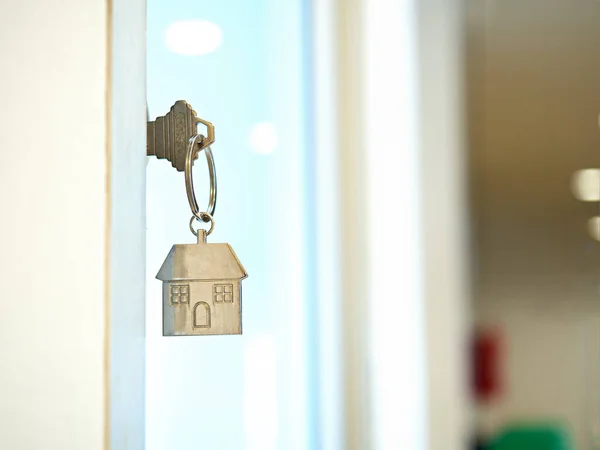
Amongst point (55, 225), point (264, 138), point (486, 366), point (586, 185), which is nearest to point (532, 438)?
point (486, 366)

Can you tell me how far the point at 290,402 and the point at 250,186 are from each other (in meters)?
0.40

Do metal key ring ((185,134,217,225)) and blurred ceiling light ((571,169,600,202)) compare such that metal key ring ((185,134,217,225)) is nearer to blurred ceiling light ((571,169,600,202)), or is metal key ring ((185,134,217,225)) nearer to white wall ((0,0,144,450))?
white wall ((0,0,144,450))

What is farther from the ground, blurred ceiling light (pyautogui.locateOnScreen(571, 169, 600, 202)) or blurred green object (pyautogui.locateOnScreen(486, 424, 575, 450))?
blurred ceiling light (pyautogui.locateOnScreen(571, 169, 600, 202))

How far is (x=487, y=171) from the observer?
81.7 inches

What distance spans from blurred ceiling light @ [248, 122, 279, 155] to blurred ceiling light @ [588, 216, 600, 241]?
1.15 m

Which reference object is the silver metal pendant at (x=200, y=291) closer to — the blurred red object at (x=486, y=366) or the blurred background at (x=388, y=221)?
the blurred background at (x=388, y=221)

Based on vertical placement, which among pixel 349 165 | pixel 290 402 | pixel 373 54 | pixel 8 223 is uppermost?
pixel 373 54

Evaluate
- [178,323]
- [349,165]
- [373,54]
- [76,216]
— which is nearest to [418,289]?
[349,165]

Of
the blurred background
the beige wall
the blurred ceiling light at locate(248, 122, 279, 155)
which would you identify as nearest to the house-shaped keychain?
the blurred background

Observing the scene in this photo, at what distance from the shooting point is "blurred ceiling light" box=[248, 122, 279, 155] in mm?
1055

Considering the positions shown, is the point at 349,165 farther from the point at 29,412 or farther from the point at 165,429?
the point at 29,412

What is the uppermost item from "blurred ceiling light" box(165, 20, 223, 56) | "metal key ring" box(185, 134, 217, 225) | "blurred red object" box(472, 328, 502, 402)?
"blurred ceiling light" box(165, 20, 223, 56)

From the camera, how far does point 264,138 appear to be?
1.10m

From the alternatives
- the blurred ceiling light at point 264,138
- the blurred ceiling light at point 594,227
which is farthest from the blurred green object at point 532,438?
the blurred ceiling light at point 264,138
